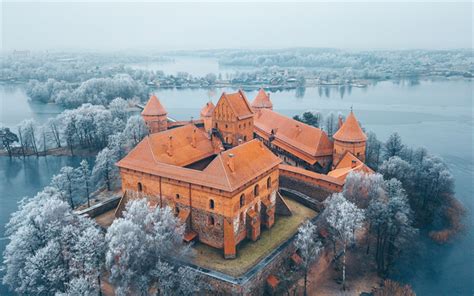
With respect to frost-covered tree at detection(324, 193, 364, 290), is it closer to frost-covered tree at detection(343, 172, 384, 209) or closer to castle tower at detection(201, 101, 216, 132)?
frost-covered tree at detection(343, 172, 384, 209)

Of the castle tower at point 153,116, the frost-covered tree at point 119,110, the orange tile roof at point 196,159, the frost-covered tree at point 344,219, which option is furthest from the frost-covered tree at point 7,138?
the frost-covered tree at point 344,219

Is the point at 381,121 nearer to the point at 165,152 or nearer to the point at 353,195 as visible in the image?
the point at 353,195

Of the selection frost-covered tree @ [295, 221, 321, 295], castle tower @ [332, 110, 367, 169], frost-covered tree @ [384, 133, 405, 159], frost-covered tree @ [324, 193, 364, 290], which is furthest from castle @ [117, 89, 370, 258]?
frost-covered tree @ [384, 133, 405, 159]

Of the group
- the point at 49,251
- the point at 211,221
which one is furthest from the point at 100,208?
the point at 211,221

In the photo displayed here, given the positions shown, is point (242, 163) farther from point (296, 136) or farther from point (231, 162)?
point (296, 136)

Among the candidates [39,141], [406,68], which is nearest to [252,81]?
[406,68]
